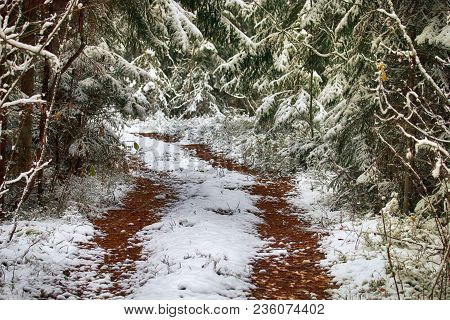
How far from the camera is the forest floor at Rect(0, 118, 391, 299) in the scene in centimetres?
545

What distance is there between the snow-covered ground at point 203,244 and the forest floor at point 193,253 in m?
0.02

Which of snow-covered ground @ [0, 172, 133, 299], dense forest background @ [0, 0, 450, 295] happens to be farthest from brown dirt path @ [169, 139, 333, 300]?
snow-covered ground @ [0, 172, 133, 299]

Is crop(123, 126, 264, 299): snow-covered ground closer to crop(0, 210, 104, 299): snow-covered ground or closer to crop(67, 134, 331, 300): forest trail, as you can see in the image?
crop(67, 134, 331, 300): forest trail

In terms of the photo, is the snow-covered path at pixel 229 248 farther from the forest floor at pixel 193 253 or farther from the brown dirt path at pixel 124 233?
the brown dirt path at pixel 124 233

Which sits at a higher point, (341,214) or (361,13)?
(361,13)

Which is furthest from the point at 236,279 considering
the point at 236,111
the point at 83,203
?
the point at 236,111

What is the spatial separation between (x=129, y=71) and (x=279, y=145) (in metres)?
6.46

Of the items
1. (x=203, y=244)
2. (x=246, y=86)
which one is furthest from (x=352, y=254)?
(x=246, y=86)

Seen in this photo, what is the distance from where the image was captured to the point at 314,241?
766cm

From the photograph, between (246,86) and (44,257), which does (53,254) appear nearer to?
(44,257)

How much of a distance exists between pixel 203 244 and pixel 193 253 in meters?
0.45

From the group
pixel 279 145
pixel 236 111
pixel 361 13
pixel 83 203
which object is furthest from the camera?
pixel 236 111
